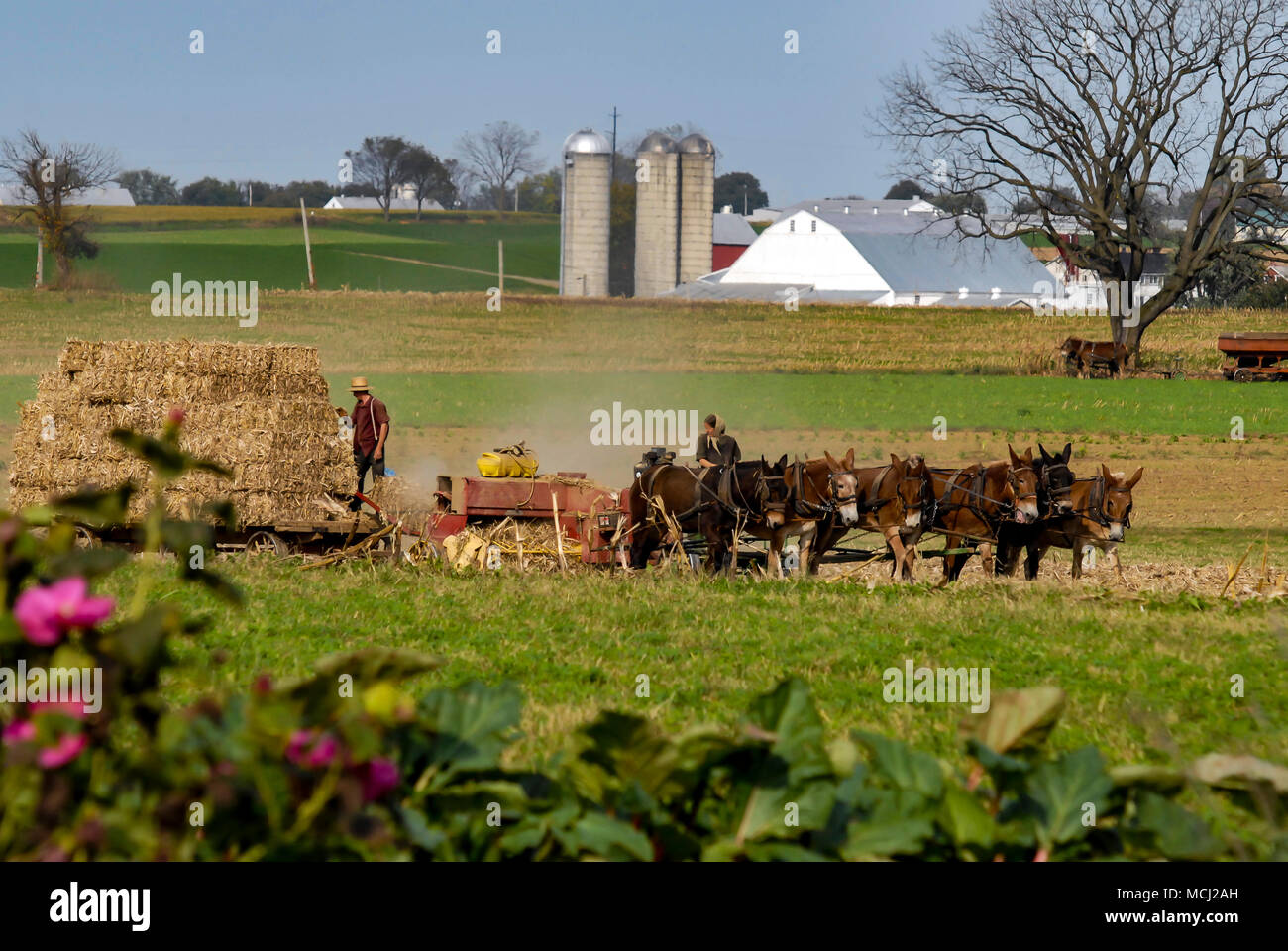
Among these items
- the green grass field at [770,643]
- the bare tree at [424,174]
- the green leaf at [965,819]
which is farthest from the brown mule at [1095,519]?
the bare tree at [424,174]

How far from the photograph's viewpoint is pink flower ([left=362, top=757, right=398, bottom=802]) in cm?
252

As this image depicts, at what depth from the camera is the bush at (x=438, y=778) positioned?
2.51 m

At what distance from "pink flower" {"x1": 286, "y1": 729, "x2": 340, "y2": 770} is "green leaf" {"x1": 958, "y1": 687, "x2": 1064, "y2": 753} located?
1717mm

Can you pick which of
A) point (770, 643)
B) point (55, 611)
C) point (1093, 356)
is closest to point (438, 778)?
point (55, 611)

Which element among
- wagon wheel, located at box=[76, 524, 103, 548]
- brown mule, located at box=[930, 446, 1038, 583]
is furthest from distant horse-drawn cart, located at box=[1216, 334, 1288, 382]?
wagon wheel, located at box=[76, 524, 103, 548]

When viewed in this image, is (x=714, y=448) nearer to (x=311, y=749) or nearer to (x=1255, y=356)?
(x=311, y=749)

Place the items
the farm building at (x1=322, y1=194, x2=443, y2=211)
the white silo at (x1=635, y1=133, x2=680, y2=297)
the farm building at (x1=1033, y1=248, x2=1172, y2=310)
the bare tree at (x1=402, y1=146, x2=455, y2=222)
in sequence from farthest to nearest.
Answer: the farm building at (x1=322, y1=194, x2=443, y2=211)
the bare tree at (x1=402, y1=146, x2=455, y2=222)
the white silo at (x1=635, y1=133, x2=680, y2=297)
the farm building at (x1=1033, y1=248, x2=1172, y2=310)

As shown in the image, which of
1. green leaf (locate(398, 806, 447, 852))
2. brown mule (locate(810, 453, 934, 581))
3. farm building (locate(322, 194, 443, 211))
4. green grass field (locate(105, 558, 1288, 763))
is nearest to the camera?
green leaf (locate(398, 806, 447, 852))

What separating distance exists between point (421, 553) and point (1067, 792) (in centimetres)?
1239

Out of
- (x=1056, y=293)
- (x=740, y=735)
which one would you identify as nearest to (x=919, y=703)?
(x=740, y=735)

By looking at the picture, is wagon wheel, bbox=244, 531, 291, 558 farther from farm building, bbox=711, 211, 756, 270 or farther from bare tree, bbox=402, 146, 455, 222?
bare tree, bbox=402, 146, 455, 222

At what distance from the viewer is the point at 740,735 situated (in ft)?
11.5

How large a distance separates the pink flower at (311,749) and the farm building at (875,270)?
89.0m
